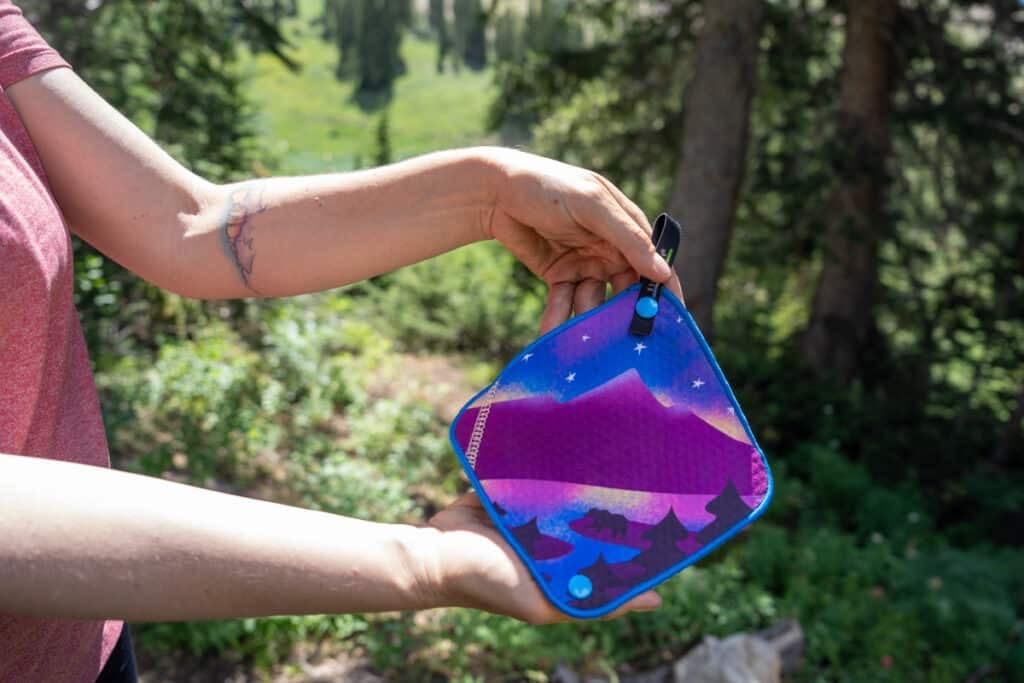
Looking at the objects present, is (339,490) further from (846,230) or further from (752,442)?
(846,230)

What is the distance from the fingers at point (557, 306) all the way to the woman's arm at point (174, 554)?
61cm

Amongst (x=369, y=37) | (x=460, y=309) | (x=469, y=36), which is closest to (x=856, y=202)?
(x=460, y=309)

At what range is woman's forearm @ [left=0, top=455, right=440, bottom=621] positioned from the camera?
2.51 feet

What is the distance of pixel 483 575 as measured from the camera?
0.96 metres

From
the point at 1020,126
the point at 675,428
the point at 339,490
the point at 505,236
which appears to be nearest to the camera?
the point at 675,428

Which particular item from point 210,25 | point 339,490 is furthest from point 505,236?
point 210,25

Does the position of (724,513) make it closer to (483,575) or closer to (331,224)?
(483,575)

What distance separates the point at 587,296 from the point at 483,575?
2.04ft

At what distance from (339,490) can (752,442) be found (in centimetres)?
296

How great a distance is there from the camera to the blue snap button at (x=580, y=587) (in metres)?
1.04

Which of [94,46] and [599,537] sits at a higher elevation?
[599,537]

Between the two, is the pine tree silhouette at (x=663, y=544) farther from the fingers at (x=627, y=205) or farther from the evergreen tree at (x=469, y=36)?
the evergreen tree at (x=469, y=36)

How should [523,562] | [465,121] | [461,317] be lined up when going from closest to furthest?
[523,562] → [461,317] → [465,121]

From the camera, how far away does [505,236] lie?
4.65 ft
